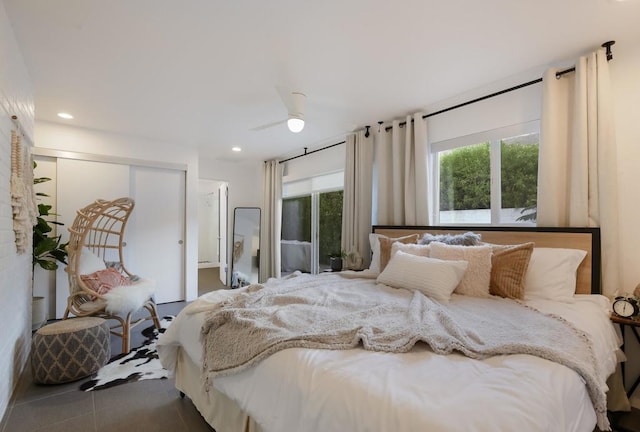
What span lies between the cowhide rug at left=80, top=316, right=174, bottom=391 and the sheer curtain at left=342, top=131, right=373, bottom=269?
2.10 m

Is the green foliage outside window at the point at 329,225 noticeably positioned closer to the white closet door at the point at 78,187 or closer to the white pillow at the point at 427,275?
the white pillow at the point at 427,275

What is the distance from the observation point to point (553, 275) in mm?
1998

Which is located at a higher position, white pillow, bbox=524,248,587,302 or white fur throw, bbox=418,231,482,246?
white fur throw, bbox=418,231,482,246

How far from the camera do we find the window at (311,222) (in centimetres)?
464

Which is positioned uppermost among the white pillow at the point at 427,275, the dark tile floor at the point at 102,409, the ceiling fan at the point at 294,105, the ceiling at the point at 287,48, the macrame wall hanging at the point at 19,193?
the ceiling at the point at 287,48

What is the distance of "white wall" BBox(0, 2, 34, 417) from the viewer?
1798 millimetres

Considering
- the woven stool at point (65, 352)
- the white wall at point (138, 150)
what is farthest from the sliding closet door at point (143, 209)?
the woven stool at point (65, 352)

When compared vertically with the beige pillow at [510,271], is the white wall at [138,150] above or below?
above

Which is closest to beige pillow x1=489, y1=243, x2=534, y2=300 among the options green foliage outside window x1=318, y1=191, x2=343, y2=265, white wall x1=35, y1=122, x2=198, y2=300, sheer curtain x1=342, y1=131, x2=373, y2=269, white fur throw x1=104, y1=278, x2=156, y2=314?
sheer curtain x1=342, y1=131, x2=373, y2=269

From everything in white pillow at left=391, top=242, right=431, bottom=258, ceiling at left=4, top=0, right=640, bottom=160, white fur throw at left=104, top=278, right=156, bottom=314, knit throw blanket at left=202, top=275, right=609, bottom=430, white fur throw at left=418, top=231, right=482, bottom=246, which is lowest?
white fur throw at left=104, top=278, right=156, bottom=314

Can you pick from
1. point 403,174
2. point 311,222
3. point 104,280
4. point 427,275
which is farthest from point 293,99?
point 311,222

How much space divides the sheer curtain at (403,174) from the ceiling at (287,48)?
28 cm

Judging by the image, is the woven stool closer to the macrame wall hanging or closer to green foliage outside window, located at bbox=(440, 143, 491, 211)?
the macrame wall hanging

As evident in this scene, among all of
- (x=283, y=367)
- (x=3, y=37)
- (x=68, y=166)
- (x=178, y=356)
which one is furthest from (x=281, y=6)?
(x=68, y=166)
